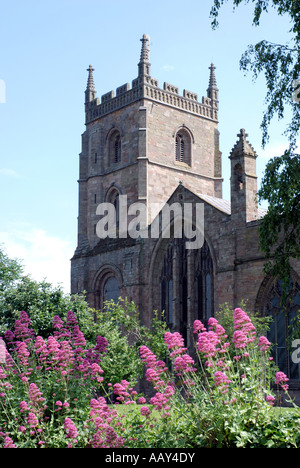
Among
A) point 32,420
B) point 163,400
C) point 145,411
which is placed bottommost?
point 32,420

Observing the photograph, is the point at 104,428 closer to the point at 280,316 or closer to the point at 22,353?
the point at 22,353

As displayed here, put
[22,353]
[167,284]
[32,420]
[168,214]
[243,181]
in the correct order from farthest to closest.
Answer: [167,284] < [168,214] < [243,181] < [22,353] < [32,420]

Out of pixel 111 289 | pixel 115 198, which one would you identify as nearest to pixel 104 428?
pixel 111 289

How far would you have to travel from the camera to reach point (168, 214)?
Answer: 3300 centimetres

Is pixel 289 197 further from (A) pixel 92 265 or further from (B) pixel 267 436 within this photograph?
(A) pixel 92 265

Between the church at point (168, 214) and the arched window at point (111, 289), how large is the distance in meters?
0.09

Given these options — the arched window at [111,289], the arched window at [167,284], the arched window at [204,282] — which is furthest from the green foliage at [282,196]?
the arched window at [111,289]

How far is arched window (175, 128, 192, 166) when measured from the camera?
4291cm

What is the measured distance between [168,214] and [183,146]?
11606 millimetres

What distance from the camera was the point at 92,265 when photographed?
40.1 meters

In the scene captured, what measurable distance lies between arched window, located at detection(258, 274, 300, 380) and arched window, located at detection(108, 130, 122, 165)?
62.8ft

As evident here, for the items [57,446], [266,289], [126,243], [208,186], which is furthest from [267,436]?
[208,186]

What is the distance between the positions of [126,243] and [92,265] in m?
4.21

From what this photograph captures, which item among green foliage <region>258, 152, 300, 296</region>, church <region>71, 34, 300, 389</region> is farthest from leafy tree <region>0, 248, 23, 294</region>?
green foliage <region>258, 152, 300, 296</region>
